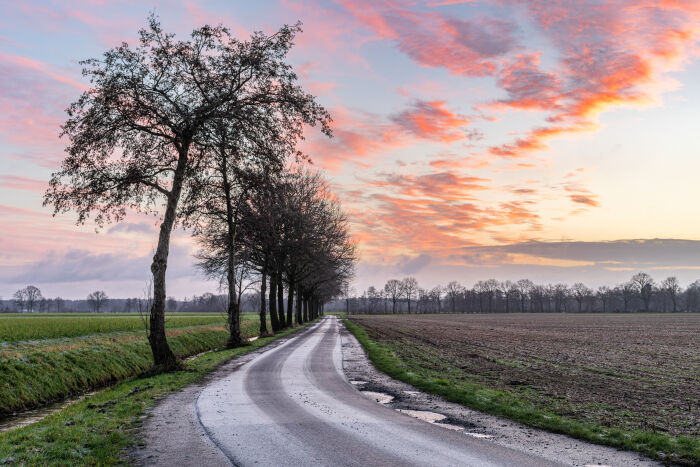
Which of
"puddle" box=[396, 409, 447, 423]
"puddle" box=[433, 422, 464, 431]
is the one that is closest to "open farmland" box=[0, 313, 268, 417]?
"puddle" box=[396, 409, 447, 423]

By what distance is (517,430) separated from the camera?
31.1 feet

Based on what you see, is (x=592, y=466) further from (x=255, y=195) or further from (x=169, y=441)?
(x=255, y=195)

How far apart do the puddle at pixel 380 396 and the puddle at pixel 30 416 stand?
9442 mm

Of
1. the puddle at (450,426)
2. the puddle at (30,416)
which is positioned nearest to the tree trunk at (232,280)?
the puddle at (30,416)

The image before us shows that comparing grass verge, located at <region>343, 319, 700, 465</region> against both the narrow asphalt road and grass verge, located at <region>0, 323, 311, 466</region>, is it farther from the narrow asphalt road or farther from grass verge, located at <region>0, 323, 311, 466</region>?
grass verge, located at <region>0, 323, 311, 466</region>

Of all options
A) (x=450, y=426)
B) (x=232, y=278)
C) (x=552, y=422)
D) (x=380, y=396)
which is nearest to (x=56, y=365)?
(x=232, y=278)

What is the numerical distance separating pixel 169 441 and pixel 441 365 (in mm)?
14324

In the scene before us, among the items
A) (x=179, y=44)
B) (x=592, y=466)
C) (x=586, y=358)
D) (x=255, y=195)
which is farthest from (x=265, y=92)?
(x=586, y=358)

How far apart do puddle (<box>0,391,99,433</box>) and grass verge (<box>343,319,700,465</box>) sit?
1135cm

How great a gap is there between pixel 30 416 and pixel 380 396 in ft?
35.6

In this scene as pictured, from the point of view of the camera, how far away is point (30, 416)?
14.5 m

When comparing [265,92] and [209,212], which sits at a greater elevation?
[265,92]

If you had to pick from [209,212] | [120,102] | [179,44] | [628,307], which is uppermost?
[179,44]

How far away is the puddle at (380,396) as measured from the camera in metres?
12.4
